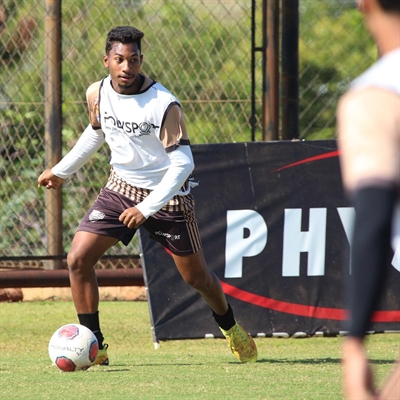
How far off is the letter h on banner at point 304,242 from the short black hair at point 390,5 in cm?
522

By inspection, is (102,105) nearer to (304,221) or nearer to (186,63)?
(304,221)

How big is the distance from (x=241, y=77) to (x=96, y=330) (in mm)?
3948

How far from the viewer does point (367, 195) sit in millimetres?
1924

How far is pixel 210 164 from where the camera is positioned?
286 inches

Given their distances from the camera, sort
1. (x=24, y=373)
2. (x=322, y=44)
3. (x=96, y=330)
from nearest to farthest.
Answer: (x=24, y=373) → (x=96, y=330) → (x=322, y=44)

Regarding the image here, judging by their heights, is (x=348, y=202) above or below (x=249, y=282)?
above

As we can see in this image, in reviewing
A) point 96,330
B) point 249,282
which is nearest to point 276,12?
point 249,282

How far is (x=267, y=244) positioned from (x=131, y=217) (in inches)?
73.4

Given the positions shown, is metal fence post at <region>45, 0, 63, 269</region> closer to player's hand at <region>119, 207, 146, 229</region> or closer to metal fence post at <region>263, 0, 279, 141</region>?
metal fence post at <region>263, 0, 279, 141</region>

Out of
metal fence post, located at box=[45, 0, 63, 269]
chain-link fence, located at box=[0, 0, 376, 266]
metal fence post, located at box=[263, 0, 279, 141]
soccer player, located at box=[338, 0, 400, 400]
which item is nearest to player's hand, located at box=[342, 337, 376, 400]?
soccer player, located at box=[338, 0, 400, 400]

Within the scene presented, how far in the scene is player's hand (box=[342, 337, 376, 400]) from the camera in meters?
1.92

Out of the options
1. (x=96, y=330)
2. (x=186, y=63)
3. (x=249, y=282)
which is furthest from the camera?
(x=186, y=63)

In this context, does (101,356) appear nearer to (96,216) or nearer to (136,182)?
(96,216)

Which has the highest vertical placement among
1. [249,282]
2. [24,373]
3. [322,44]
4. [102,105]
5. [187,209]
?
[102,105]
